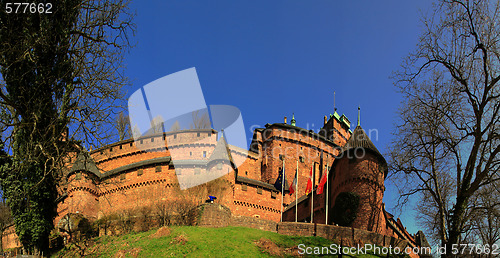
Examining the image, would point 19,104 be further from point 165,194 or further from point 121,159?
point 121,159

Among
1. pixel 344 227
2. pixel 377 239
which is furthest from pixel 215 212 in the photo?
pixel 377 239

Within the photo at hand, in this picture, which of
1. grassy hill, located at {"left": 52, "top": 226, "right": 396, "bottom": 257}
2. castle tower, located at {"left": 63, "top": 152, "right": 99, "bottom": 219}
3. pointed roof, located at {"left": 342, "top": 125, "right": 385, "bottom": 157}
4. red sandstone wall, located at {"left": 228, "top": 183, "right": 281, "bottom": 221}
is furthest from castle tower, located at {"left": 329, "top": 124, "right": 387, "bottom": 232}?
castle tower, located at {"left": 63, "top": 152, "right": 99, "bottom": 219}

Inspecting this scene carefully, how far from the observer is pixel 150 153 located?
1918 inches

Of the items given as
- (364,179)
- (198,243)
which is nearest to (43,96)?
(198,243)

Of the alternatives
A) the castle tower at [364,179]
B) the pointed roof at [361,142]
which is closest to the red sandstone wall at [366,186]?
the castle tower at [364,179]

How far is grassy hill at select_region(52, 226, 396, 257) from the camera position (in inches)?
1091

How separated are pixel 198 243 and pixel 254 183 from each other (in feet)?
46.7

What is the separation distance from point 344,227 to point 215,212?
31.3ft

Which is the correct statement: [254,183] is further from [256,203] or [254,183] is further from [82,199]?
[82,199]

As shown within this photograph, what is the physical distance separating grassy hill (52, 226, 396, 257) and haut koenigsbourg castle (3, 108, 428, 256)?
1.88 metres

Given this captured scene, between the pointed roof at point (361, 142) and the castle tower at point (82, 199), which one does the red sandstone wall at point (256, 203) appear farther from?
the castle tower at point (82, 199)

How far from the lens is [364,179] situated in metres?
34.2

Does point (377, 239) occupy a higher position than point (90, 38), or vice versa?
point (90, 38)

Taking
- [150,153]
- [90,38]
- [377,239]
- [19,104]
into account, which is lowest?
[377,239]
